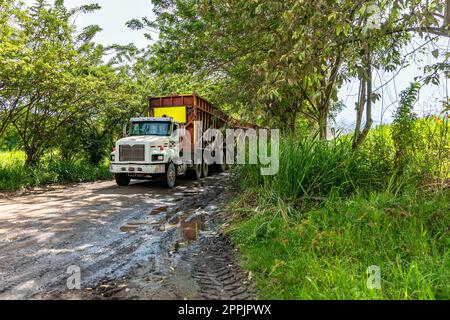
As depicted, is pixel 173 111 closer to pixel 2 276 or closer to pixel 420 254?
pixel 2 276

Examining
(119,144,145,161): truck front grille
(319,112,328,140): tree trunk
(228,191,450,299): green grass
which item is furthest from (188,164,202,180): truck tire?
(228,191,450,299): green grass

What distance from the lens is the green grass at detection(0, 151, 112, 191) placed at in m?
10.8

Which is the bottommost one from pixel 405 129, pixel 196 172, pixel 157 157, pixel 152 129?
pixel 196 172

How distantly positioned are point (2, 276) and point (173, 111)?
9792 millimetres

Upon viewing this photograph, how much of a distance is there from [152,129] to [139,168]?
1.75 metres

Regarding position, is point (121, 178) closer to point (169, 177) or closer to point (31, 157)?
point (169, 177)

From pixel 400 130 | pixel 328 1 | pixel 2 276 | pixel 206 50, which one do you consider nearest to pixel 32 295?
pixel 2 276

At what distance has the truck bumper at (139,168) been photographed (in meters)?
10.6

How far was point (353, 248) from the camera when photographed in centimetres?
363

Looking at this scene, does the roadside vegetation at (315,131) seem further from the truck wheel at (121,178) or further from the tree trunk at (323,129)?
the truck wheel at (121,178)

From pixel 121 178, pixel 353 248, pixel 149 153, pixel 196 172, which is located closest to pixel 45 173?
pixel 121 178

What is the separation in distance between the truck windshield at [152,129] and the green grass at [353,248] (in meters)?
7.22

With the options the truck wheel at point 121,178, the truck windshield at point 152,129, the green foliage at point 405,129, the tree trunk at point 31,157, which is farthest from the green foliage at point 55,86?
the green foliage at point 405,129

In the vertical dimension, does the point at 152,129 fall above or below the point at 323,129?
above
